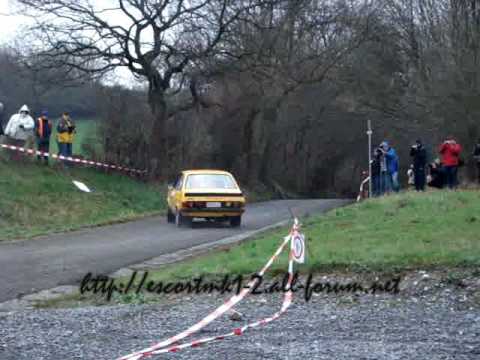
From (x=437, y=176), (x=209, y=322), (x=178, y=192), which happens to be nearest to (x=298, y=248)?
(x=209, y=322)

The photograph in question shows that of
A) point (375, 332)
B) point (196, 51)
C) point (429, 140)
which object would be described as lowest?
point (375, 332)

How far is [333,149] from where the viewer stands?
58.3 meters

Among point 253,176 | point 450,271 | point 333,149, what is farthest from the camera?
point 333,149

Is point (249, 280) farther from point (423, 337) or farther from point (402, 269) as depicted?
point (423, 337)

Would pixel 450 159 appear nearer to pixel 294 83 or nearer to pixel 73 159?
pixel 73 159

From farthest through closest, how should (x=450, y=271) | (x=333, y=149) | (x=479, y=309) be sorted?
(x=333, y=149)
(x=450, y=271)
(x=479, y=309)

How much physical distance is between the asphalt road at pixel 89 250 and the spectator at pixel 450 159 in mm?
5003

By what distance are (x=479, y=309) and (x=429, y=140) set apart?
33.0 meters

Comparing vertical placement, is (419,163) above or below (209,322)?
above

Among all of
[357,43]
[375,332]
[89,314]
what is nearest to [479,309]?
[375,332]

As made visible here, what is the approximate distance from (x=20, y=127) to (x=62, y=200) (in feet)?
8.96

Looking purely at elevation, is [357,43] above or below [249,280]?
above

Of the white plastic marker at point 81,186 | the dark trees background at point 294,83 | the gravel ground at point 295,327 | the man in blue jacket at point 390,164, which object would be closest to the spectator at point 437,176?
the man in blue jacket at point 390,164

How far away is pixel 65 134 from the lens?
31422mm
